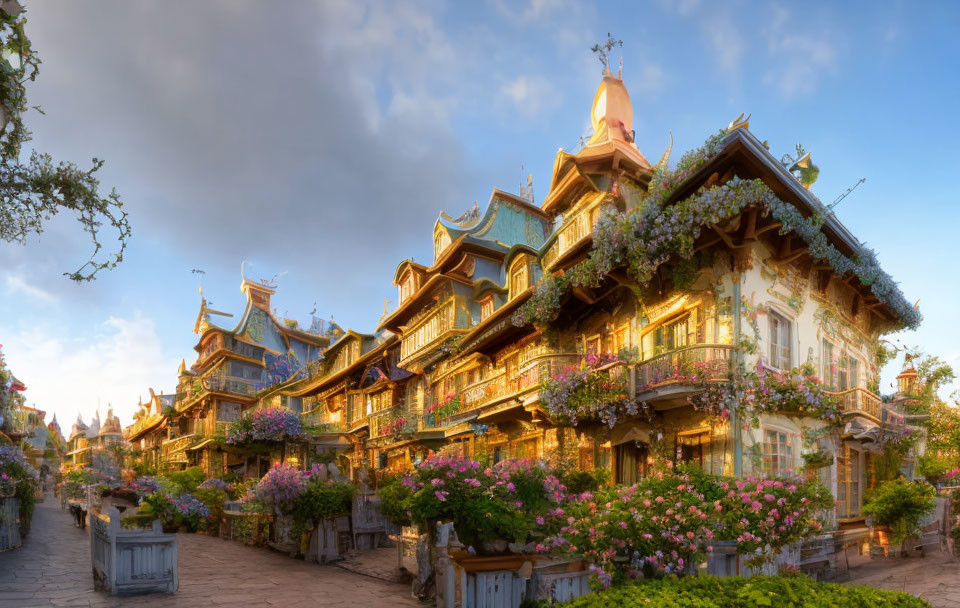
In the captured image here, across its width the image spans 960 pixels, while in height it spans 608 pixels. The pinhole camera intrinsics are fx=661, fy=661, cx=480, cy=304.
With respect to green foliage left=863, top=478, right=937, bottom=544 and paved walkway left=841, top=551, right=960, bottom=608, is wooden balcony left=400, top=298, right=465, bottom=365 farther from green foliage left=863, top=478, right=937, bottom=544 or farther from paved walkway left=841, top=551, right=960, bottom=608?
paved walkway left=841, top=551, right=960, bottom=608

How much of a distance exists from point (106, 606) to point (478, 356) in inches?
660

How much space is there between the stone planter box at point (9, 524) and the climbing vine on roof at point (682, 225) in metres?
19.2

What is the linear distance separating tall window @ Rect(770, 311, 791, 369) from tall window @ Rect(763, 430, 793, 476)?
1689 mm

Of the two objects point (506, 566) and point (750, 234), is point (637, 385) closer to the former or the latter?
point (750, 234)

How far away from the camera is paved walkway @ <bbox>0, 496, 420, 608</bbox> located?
12.2 meters

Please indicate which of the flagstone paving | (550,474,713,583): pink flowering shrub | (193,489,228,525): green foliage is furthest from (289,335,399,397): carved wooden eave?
(550,474,713,583): pink flowering shrub

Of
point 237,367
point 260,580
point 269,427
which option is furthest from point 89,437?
point 260,580

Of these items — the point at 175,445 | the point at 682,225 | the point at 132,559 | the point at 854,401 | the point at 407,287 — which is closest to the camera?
the point at 132,559

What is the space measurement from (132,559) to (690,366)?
38.9ft

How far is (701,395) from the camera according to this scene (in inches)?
571

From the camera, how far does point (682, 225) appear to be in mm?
14445

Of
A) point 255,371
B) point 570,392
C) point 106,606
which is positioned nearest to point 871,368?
point 570,392

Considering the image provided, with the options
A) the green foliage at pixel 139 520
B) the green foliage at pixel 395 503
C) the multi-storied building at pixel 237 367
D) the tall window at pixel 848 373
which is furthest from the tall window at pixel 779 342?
the multi-storied building at pixel 237 367

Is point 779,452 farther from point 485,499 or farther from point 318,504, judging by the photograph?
point 318,504
